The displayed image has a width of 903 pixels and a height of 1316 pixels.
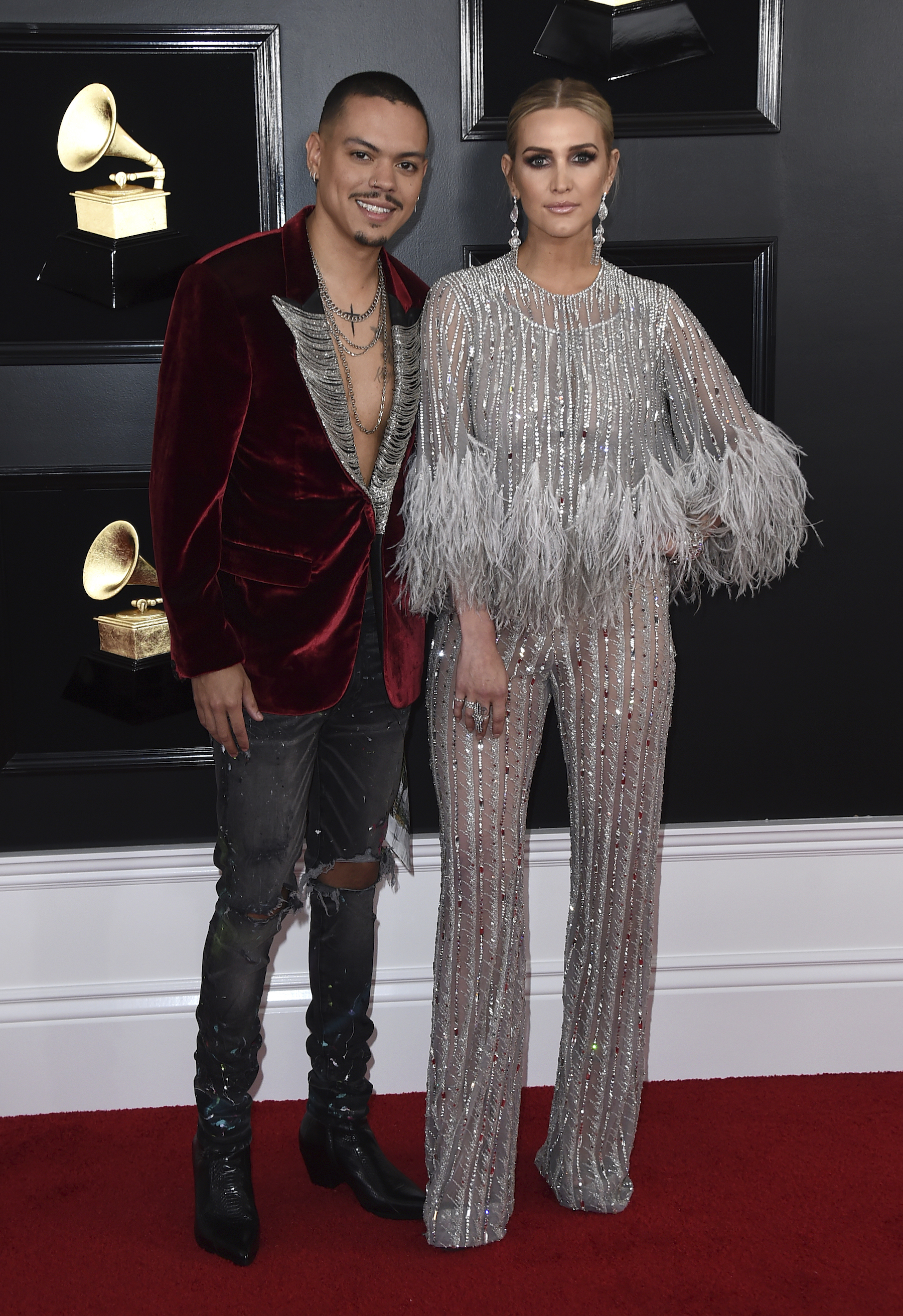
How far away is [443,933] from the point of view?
6.07 ft

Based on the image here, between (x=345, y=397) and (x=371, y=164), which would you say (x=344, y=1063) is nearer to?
(x=345, y=397)

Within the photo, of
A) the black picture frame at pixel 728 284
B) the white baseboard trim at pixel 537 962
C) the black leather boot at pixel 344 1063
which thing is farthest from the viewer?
the white baseboard trim at pixel 537 962

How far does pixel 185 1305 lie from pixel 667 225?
1.99 meters

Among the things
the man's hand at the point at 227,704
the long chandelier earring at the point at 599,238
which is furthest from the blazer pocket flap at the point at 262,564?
the long chandelier earring at the point at 599,238

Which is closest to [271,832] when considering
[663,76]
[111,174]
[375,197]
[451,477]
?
[451,477]

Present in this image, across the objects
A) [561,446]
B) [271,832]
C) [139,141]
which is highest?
[139,141]

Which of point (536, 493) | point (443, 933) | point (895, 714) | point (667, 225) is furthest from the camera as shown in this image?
point (895, 714)

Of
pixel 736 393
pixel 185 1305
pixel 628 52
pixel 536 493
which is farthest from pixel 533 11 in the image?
pixel 185 1305

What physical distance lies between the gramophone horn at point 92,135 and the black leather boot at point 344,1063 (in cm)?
133

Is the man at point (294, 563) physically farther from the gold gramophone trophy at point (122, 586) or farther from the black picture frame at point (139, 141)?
the gold gramophone trophy at point (122, 586)

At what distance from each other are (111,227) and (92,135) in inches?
6.5

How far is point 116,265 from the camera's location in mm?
2039

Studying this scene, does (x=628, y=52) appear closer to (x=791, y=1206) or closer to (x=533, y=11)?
(x=533, y=11)

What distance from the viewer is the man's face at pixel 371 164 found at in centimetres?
163
